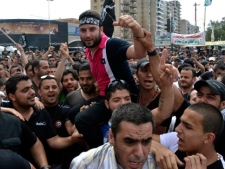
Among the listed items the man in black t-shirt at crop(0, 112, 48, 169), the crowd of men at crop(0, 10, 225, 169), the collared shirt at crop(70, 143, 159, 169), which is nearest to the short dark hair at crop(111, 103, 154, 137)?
the crowd of men at crop(0, 10, 225, 169)

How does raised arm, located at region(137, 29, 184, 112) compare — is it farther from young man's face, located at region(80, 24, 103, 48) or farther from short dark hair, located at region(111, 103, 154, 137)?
young man's face, located at region(80, 24, 103, 48)

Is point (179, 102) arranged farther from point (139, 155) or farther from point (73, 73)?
point (73, 73)

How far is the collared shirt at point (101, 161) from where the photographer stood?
7.09 feet

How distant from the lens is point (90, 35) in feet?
10.3

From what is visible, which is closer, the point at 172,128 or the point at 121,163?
the point at 121,163

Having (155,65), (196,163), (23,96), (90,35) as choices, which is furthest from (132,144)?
(23,96)

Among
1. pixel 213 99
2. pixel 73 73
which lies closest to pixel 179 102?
pixel 213 99

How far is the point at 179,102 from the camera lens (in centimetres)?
297

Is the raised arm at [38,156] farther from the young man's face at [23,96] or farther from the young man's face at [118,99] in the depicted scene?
the young man's face at [118,99]

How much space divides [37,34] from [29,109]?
155 ft

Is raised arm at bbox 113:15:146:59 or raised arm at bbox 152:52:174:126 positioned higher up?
raised arm at bbox 113:15:146:59

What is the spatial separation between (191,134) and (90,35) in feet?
4.81

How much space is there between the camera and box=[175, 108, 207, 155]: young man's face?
2.36 metres

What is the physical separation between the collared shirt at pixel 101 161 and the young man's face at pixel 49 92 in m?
1.79
